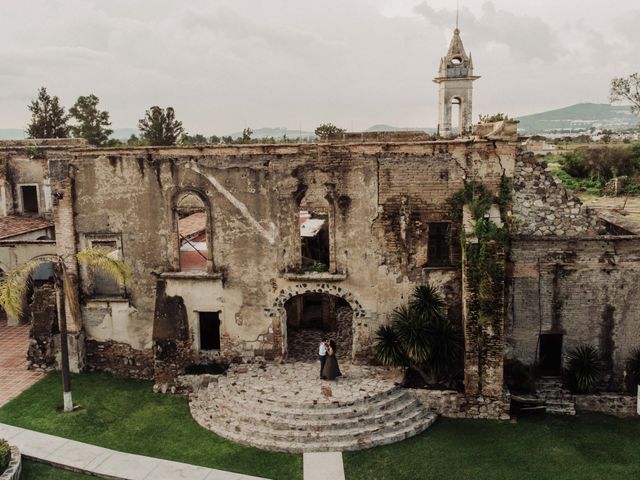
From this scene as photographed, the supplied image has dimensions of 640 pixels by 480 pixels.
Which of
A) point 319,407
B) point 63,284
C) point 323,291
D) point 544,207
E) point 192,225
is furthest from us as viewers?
point 192,225

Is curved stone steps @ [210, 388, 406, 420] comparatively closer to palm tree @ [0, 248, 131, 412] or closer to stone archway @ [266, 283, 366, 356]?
stone archway @ [266, 283, 366, 356]

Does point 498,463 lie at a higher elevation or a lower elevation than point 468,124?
lower

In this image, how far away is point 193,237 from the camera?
81.5 feet

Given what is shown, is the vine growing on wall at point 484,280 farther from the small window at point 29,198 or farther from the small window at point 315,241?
the small window at point 29,198

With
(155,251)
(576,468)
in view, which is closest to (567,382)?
(576,468)

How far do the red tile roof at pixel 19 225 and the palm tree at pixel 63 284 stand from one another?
380 inches

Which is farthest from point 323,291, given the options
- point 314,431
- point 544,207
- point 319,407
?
point 544,207

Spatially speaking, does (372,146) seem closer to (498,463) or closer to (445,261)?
(445,261)

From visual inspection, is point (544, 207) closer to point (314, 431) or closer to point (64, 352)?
point (314, 431)

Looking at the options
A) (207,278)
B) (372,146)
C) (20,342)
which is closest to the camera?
(372,146)

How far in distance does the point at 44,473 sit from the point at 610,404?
1561 centimetres

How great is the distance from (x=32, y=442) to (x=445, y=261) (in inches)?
507

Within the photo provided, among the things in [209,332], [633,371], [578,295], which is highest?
[578,295]

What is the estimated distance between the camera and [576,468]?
14.9m
